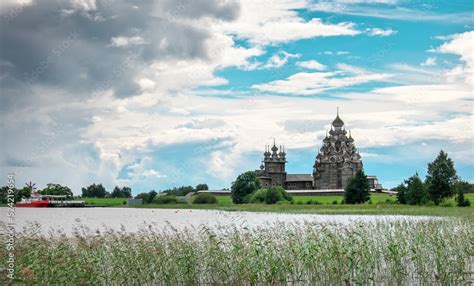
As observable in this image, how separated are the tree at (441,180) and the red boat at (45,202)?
235 feet

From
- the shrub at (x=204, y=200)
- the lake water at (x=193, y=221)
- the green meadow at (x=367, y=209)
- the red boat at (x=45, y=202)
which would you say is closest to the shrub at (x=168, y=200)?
the shrub at (x=204, y=200)

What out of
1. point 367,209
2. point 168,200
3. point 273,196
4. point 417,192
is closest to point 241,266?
point 367,209

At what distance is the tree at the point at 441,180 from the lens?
71.4 m

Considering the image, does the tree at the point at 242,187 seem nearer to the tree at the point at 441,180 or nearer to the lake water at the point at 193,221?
the tree at the point at 441,180

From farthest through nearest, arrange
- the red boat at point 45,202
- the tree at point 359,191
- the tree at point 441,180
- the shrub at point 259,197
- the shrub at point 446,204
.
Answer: the red boat at point 45,202, the shrub at point 259,197, the tree at point 359,191, the tree at point 441,180, the shrub at point 446,204

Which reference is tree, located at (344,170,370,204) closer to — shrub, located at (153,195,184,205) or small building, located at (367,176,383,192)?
shrub, located at (153,195,184,205)

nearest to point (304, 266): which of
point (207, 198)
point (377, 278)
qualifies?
point (377, 278)

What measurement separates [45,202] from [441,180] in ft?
273

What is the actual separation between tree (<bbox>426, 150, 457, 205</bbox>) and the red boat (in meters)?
71.6

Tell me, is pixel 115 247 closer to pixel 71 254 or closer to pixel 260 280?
pixel 71 254

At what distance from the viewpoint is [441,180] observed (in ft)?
235

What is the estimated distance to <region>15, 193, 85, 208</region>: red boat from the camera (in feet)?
397

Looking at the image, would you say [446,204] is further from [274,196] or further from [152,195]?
[152,195]

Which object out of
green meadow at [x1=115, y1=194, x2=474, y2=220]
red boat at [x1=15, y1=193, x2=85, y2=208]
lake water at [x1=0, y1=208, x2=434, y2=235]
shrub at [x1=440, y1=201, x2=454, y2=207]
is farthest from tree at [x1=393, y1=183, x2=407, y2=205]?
red boat at [x1=15, y1=193, x2=85, y2=208]
